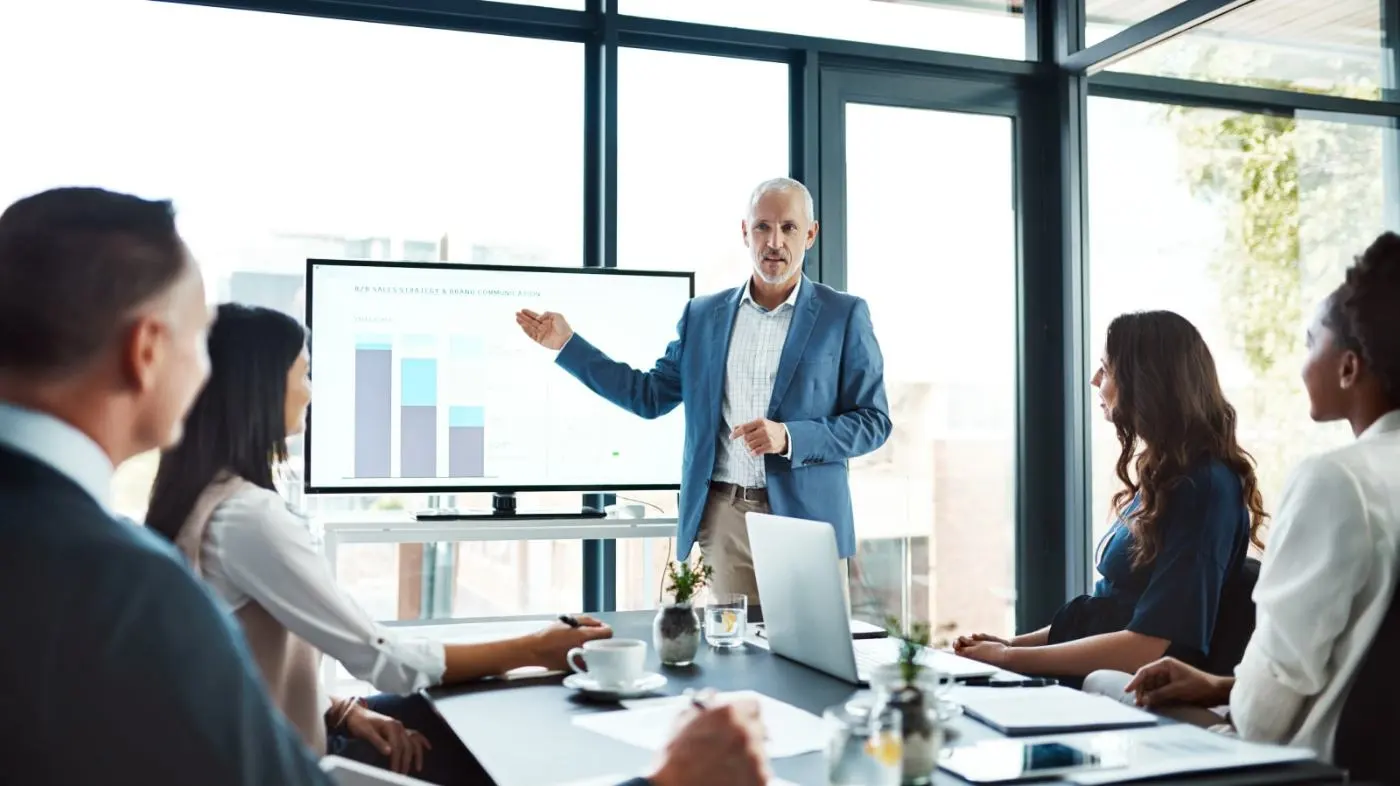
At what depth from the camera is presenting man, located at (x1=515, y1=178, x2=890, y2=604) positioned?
3312mm

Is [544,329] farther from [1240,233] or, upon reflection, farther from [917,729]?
[917,729]

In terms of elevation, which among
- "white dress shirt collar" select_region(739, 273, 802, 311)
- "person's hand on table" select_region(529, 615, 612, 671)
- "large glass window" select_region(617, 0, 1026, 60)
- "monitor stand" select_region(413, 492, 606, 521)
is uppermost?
"large glass window" select_region(617, 0, 1026, 60)

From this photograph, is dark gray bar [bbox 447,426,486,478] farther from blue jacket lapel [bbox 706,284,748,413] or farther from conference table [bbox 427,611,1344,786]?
conference table [bbox 427,611,1344,786]

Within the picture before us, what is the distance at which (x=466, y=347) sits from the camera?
12.1ft

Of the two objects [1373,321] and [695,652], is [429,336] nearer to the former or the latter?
[695,652]

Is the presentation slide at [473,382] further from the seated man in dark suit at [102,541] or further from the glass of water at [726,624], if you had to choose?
the seated man in dark suit at [102,541]

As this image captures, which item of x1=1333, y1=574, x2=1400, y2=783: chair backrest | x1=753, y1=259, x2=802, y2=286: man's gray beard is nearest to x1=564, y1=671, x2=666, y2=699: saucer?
x1=1333, y1=574, x2=1400, y2=783: chair backrest

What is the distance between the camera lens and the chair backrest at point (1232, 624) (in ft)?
7.13

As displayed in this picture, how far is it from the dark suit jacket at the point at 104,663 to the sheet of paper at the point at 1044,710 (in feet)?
3.25

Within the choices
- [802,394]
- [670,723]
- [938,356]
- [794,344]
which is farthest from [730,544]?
[670,723]

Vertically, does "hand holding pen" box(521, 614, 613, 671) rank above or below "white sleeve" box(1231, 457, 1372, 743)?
below

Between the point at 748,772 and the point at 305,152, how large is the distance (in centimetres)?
328

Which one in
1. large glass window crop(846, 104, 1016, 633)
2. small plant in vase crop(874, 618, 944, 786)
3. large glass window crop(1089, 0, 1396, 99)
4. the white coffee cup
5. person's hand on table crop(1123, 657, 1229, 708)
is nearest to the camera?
small plant in vase crop(874, 618, 944, 786)

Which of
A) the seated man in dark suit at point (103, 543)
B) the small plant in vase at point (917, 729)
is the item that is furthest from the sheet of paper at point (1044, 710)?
the seated man in dark suit at point (103, 543)
